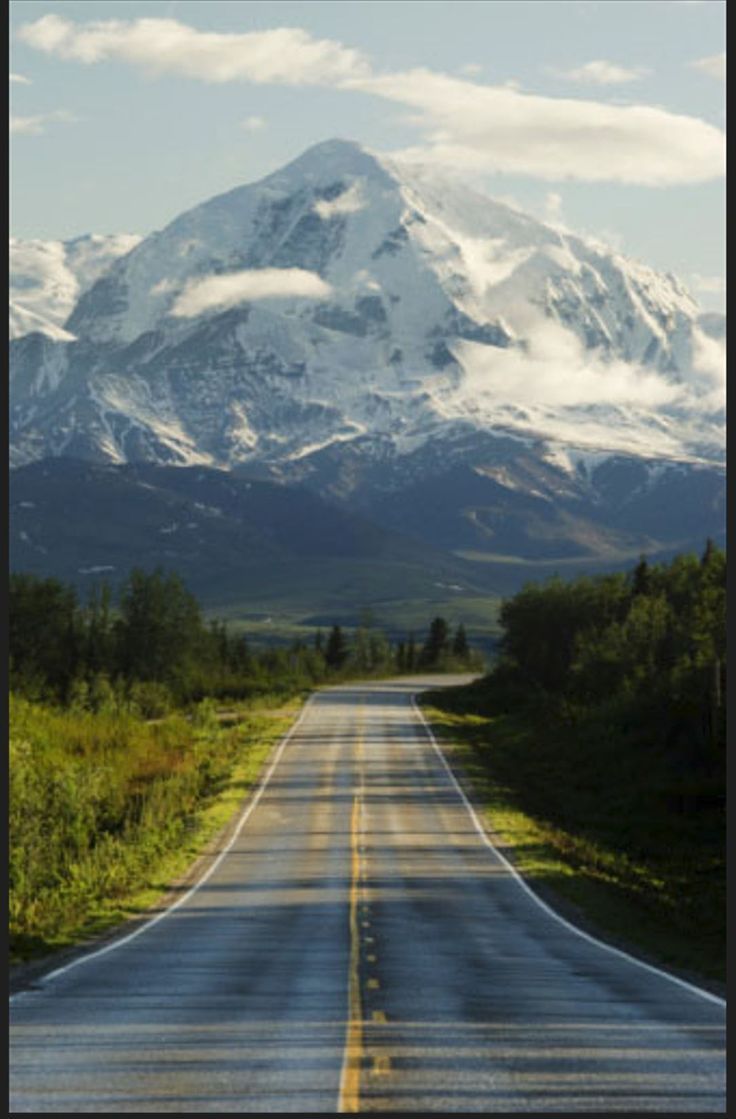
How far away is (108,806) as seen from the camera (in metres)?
79.1

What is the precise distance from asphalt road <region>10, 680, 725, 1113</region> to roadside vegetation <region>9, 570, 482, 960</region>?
2.96 metres

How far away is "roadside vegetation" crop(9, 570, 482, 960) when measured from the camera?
184ft

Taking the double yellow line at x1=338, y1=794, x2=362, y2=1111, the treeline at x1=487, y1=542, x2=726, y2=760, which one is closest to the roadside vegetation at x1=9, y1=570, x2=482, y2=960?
the double yellow line at x1=338, y1=794, x2=362, y2=1111

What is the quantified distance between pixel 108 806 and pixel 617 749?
31560mm

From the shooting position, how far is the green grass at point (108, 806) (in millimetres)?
49812

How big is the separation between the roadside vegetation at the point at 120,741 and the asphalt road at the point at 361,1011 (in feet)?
9.70

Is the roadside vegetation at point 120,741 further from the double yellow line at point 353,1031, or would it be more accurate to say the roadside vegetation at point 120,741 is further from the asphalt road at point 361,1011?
the double yellow line at point 353,1031

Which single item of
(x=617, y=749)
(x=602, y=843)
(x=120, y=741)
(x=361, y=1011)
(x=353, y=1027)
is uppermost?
(x=353, y=1027)

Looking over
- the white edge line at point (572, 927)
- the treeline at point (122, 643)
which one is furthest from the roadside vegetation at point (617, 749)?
the treeline at point (122, 643)

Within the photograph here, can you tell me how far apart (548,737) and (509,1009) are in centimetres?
8756

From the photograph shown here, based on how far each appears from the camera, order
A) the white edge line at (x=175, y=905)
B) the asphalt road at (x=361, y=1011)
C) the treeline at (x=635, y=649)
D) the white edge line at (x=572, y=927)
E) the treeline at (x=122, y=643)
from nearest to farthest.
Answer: the asphalt road at (x=361, y=1011) < the white edge line at (x=572, y=927) < the white edge line at (x=175, y=905) < the treeline at (x=635, y=649) < the treeline at (x=122, y=643)

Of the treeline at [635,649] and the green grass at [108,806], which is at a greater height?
A: the treeline at [635,649]

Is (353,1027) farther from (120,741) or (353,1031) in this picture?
(120,741)


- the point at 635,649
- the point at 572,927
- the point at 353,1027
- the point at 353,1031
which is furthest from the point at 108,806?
the point at 635,649
